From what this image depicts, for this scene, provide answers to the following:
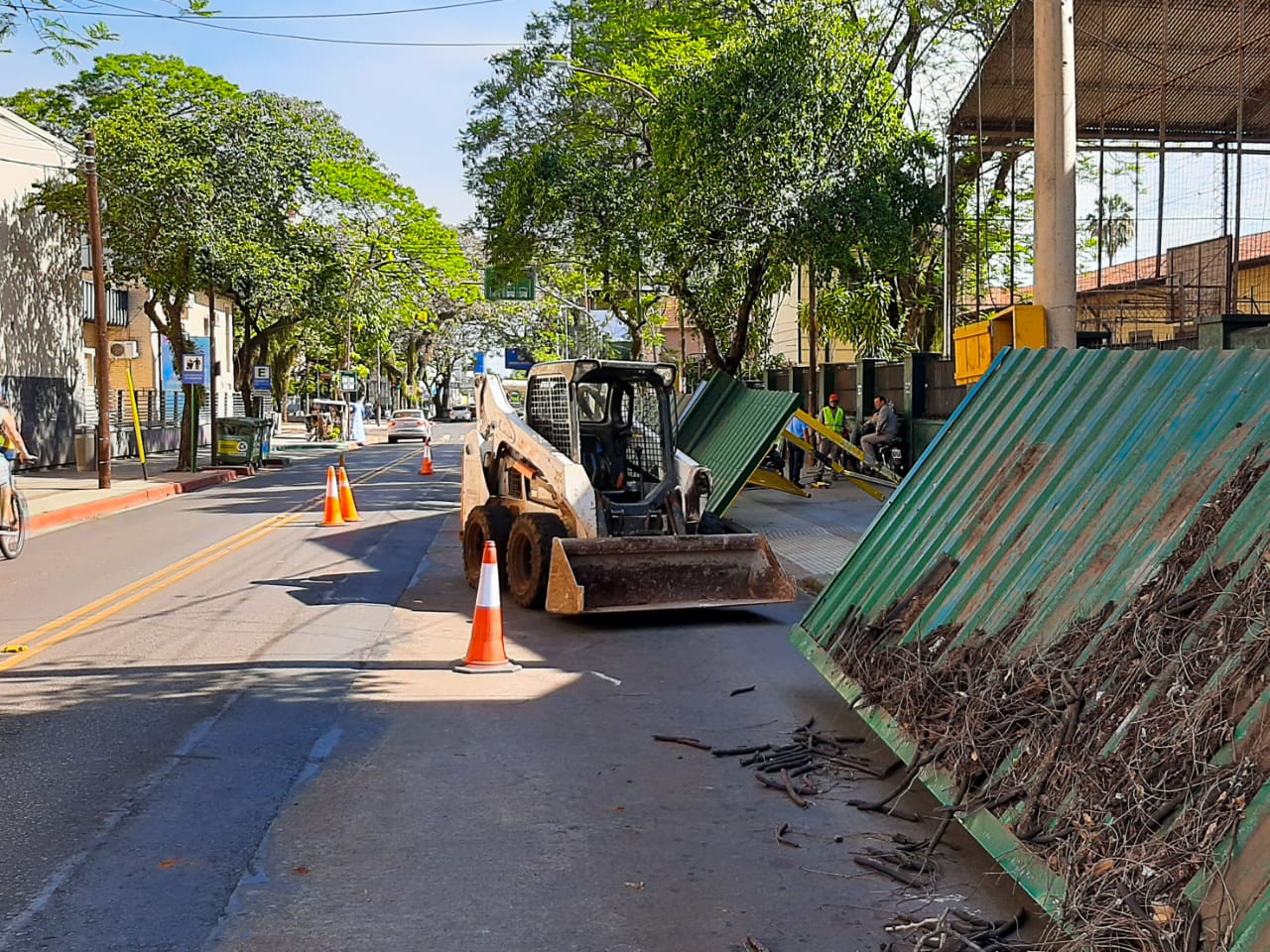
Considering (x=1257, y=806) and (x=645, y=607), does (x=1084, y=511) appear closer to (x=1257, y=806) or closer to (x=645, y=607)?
(x=1257, y=806)

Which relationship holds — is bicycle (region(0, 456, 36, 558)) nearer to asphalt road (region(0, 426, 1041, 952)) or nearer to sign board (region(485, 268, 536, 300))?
asphalt road (region(0, 426, 1041, 952))

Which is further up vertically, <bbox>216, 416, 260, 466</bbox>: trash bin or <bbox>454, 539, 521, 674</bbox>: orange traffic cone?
<bbox>216, 416, 260, 466</bbox>: trash bin

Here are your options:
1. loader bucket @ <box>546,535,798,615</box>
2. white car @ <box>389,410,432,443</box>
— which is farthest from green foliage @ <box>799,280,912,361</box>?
white car @ <box>389,410,432,443</box>

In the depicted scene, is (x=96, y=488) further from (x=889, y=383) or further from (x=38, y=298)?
(x=889, y=383)

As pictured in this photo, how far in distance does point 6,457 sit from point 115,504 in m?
8.16

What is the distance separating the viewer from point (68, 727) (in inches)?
282

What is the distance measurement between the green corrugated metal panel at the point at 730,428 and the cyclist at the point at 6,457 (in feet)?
27.5

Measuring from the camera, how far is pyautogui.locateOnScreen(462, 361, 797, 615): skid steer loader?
1059 centimetres

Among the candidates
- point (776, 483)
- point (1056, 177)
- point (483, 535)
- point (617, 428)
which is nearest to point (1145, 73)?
point (776, 483)

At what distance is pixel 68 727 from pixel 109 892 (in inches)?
106

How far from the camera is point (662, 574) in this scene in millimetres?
10695

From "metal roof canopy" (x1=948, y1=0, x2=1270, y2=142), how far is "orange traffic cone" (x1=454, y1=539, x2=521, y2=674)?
1291 cm

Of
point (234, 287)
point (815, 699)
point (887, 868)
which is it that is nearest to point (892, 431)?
point (815, 699)

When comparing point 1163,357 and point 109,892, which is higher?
point 1163,357
